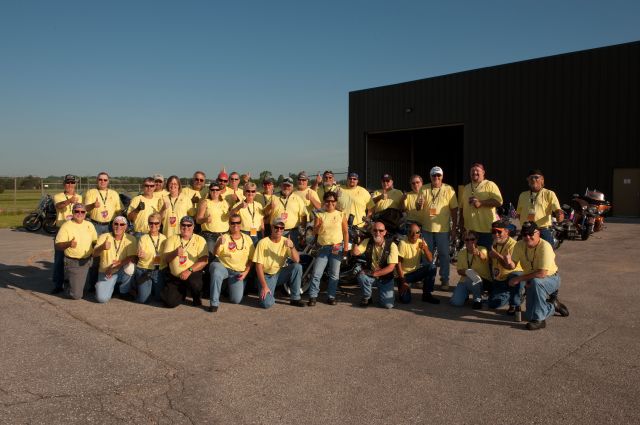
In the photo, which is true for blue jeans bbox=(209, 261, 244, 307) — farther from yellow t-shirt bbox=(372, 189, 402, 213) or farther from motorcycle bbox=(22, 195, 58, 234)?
motorcycle bbox=(22, 195, 58, 234)

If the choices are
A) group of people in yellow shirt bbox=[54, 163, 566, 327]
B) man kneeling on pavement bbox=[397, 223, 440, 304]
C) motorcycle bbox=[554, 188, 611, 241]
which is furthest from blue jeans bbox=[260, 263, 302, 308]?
motorcycle bbox=[554, 188, 611, 241]

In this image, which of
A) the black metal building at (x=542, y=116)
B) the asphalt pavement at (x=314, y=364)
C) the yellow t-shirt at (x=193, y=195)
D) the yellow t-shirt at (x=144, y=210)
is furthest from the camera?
the black metal building at (x=542, y=116)

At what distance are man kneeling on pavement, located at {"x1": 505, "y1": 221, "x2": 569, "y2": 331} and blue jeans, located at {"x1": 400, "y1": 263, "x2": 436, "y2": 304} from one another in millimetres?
1151

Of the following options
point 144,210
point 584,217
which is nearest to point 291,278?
point 144,210

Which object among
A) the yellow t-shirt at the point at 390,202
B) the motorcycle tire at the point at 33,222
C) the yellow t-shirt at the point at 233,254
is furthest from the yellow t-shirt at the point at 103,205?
the motorcycle tire at the point at 33,222

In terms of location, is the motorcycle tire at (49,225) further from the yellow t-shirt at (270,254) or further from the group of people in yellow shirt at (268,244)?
the yellow t-shirt at (270,254)

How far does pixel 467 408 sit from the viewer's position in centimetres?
344

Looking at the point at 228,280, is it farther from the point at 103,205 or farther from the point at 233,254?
the point at 103,205

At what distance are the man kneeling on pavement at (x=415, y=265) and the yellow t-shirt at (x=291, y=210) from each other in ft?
5.60

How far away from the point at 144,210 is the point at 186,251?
4.46 ft

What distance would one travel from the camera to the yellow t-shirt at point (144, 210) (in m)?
7.34

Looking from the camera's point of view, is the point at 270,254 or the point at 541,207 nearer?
the point at 270,254

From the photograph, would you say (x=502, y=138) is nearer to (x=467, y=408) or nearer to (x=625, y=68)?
(x=625, y=68)

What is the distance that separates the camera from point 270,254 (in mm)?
6531
